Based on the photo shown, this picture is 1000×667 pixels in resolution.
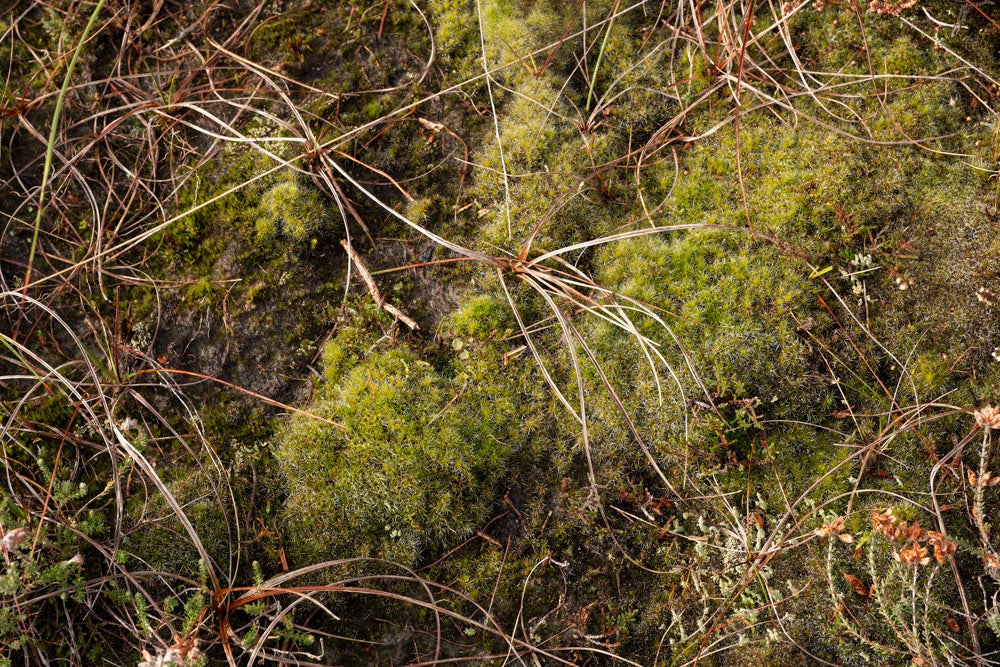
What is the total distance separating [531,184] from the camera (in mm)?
3217

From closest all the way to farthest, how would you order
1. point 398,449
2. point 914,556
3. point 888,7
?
point 914,556 < point 398,449 < point 888,7

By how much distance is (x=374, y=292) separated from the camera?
312 cm

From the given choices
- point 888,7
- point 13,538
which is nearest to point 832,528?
point 888,7

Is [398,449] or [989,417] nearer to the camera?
[989,417]

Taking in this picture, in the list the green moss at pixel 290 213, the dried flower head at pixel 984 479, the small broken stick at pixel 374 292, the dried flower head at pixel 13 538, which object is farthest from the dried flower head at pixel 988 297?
the dried flower head at pixel 13 538

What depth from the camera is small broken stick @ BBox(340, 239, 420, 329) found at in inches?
121

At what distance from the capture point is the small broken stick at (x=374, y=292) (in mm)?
3080

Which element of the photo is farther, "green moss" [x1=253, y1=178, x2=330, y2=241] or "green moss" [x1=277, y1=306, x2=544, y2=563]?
"green moss" [x1=253, y1=178, x2=330, y2=241]

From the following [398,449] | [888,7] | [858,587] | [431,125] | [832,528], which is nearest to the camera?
[832,528]

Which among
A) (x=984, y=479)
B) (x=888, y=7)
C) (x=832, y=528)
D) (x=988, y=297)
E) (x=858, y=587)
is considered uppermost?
(x=888, y=7)

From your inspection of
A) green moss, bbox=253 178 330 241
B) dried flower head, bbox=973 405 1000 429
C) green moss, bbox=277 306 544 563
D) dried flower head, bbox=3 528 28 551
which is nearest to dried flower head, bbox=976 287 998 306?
dried flower head, bbox=973 405 1000 429

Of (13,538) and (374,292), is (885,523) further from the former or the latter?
(13,538)

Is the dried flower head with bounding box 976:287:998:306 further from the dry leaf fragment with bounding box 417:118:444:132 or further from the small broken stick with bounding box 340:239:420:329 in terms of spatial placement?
the dry leaf fragment with bounding box 417:118:444:132

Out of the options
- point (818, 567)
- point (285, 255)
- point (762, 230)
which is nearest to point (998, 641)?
point (818, 567)
